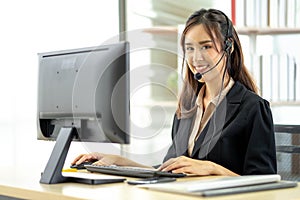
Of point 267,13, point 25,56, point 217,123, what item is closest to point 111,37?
point 25,56

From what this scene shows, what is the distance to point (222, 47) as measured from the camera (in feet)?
7.65

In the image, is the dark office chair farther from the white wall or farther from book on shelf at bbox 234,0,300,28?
the white wall

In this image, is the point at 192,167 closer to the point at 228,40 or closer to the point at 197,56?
the point at 197,56

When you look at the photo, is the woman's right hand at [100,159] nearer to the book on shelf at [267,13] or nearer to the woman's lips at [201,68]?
the woman's lips at [201,68]

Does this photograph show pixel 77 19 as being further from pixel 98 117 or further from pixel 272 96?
pixel 98 117

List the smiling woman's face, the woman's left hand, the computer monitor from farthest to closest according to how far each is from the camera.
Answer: the smiling woman's face
the woman's left hand
the computer monitor

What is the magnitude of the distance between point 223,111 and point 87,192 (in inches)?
31.8

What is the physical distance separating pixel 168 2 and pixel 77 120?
2.38 meters

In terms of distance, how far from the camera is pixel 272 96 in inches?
136

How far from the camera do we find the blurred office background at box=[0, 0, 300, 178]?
344cm

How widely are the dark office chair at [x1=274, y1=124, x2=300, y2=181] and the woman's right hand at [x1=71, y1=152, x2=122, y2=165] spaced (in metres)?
0.76

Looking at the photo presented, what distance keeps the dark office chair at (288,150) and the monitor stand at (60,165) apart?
94 cm

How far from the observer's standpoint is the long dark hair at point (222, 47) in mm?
2322

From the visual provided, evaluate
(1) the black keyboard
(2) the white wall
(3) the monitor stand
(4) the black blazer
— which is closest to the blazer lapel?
(4) the black blazer
